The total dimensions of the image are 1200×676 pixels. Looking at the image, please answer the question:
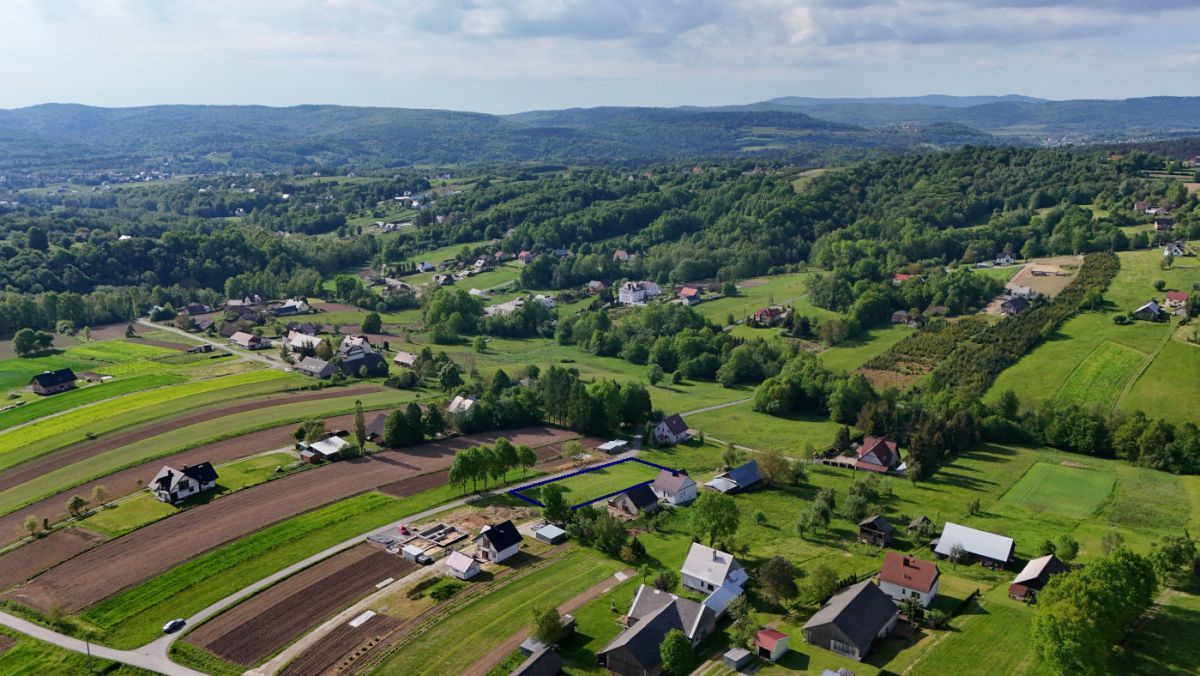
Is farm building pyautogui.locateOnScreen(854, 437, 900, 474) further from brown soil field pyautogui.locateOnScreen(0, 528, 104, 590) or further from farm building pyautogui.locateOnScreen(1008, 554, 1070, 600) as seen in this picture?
brown soil field pyautogui.locateOnScreen(0, 528, 104, 590)

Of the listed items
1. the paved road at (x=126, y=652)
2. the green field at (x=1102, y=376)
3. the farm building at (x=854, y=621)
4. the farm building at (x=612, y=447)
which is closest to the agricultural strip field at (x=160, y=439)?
the paved road at (x=126, y=652)

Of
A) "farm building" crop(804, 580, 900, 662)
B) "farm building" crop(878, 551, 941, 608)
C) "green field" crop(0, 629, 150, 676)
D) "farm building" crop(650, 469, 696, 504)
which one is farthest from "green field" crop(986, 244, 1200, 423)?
"green field" crop(0, 629, 150, 676)

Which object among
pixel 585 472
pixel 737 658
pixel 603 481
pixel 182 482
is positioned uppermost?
pixel 182 482

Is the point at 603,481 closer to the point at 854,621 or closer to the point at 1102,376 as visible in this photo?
the point at 854,621

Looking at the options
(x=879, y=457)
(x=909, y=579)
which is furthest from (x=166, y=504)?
(x=879, y=457)

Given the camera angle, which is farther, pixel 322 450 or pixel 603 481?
pixel 322 450

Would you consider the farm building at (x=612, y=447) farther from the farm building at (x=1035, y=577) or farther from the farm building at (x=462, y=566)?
the farm building at (x=1035, y=577)
